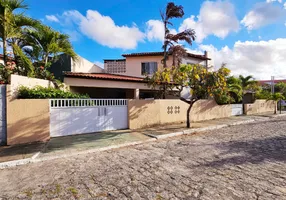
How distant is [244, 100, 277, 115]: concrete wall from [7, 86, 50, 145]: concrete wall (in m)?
18.7

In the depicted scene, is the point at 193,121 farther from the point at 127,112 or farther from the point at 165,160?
the point at 165,160

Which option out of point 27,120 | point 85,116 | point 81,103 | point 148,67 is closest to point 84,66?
point 148,67

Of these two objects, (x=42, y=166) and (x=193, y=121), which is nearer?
(x=42, y=166)

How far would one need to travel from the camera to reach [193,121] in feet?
41.9

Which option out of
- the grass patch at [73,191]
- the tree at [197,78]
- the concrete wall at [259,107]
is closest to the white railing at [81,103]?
the tree at [197,78]

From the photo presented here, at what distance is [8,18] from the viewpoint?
7.00 meters

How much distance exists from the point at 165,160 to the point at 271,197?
259 centimetres

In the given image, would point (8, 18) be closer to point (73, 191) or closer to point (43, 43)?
point (43, 43)

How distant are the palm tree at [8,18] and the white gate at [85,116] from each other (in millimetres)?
3278

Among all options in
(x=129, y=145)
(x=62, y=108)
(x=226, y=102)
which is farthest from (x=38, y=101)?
(x=226, y=102)

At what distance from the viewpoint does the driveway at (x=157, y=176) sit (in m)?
3.28

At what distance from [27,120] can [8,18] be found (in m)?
4.29

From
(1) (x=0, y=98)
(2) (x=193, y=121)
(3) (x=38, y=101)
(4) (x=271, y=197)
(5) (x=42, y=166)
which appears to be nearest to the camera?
(4) (x=271, y=197)

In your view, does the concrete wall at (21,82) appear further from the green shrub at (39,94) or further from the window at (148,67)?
the window at (148,67)
